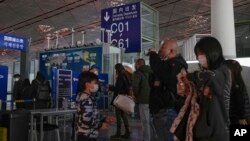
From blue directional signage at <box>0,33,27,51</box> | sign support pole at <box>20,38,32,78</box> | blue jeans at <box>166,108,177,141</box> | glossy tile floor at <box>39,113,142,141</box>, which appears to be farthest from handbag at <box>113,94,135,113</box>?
sign support pole at <box>20,38,32,78</box>

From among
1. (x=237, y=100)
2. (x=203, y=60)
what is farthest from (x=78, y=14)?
(x=203, y=60)

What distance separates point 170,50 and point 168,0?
43.5 feet

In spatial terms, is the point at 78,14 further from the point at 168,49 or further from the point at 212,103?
the point at 212,103

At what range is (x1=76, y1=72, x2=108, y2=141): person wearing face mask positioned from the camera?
3.41 meters

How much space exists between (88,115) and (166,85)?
87cm

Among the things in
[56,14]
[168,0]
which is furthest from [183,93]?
[56,14]

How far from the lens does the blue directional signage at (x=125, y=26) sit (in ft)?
34.5

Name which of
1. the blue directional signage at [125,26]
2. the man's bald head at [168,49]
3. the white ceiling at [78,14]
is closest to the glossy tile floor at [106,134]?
the blue directional signage at [125,26]

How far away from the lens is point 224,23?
6746 mm

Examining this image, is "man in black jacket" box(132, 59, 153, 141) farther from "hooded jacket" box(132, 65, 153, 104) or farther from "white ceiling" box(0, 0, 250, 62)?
"white ceiling" box(0, 0, 250, 62)

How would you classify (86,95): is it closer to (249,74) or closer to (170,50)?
(170,50)

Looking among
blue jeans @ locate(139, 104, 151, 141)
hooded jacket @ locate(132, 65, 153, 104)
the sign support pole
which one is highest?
the sign support pole

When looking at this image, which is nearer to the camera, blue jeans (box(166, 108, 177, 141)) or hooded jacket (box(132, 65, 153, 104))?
blue jeans (box(166, 108, 177, 141))

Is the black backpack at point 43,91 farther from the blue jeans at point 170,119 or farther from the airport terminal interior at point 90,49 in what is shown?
the blue jeans at point 170,119
